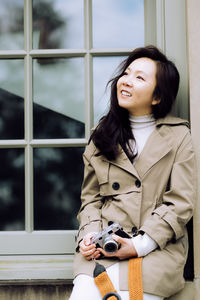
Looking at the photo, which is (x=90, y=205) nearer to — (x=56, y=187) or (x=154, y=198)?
(x=154, y=198)

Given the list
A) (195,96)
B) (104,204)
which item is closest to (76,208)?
(104,204)

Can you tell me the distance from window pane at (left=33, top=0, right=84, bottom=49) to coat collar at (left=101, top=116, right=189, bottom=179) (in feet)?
2.75

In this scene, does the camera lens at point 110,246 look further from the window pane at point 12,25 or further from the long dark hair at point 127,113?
the window pane at point 12,25

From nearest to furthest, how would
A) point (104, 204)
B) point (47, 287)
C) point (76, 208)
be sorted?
point (104, 204) < point (47, 287) < point (76, 208)

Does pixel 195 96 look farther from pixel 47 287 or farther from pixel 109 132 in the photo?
pixel 47 287

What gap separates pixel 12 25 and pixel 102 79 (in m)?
0.65

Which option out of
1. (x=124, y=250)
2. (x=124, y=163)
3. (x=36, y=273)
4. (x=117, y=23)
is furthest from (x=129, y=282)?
(x=117, y=23)

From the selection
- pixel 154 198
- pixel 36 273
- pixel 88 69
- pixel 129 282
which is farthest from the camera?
pixel 88 69

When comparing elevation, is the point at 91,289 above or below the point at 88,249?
below

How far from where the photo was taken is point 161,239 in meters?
2.05

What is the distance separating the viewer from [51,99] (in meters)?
2.77

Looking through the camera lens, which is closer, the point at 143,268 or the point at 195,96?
the point at 143,268

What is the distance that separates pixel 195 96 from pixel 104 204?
74 centimetres

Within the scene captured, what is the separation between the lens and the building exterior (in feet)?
8.90
